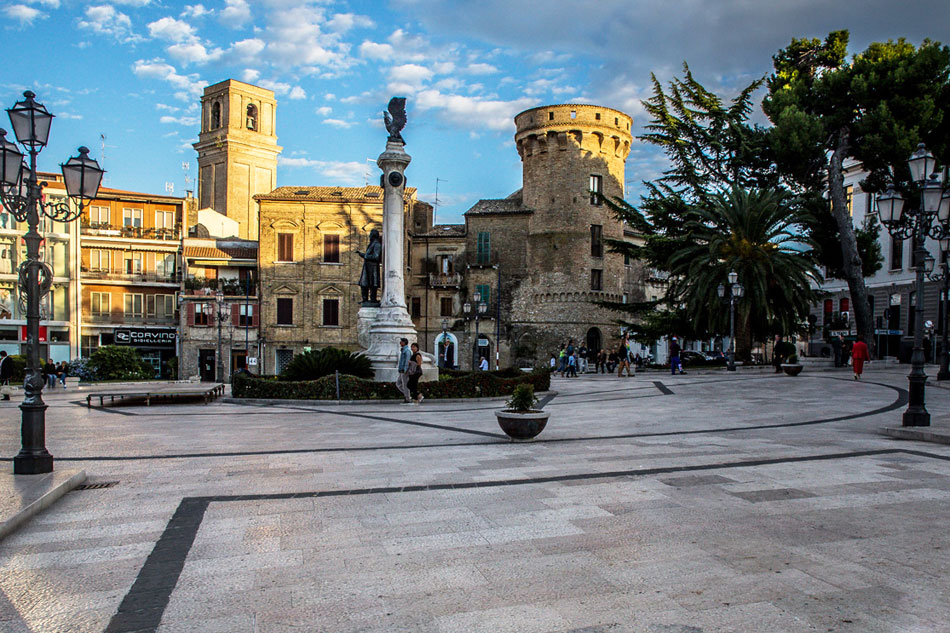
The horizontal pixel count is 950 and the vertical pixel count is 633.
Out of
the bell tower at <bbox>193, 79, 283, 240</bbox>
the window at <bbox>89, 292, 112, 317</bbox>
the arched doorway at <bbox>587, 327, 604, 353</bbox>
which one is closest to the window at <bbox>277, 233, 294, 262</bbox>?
the window at <bbox>89, 292, 112, 317</bbox>

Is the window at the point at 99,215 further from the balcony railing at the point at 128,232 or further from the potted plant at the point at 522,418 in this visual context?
the potted plant at the point at 522,418

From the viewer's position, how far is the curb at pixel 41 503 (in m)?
5.22

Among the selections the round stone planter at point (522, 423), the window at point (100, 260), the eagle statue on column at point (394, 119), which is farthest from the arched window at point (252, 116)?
the round stone planter at point (522, 423)

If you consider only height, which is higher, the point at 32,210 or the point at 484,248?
the point at 484,248

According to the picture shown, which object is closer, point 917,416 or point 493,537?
point 493,537

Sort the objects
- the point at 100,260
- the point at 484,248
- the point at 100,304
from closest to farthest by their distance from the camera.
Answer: the point at 100,304
the point at 100,260
the point at 484,248

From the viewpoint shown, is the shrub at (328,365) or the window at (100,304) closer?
the shrub at (328,365)

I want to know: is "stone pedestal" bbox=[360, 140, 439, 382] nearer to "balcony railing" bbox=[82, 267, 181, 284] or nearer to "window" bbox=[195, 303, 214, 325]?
"window" bbox=[195, 303, 214, 325]

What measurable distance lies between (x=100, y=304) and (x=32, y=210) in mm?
43711

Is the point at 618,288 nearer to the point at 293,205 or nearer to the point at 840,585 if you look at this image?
the point at 293,205

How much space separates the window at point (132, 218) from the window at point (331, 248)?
47.5ft

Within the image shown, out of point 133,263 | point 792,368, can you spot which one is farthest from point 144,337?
point 792,368

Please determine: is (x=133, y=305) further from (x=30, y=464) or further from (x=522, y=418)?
(x=522, y=418)

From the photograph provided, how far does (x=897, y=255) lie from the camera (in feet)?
123
